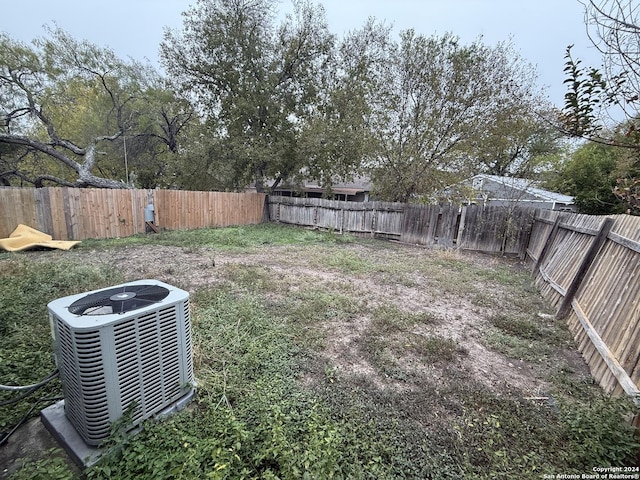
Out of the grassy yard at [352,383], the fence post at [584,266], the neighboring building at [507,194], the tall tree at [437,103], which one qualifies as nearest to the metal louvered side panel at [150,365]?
the grassy yard at [352,383]

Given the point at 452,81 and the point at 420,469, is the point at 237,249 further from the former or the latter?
the point at 452,81

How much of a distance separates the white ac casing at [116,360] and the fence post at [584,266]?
4.26 m

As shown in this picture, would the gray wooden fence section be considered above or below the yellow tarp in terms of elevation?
above

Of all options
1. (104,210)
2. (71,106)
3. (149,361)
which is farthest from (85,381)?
(71,106)

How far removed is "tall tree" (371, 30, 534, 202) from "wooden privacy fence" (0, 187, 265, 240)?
249 inches

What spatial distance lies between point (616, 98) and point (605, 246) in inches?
83.5

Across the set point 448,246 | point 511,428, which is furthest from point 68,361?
point 448,246

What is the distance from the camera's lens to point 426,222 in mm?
8391

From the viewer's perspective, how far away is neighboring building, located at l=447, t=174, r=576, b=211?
8.74 m

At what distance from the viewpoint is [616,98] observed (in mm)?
1786

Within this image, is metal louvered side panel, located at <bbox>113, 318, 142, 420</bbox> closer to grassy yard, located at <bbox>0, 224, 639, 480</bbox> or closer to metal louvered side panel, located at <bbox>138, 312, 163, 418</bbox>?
metal louvered side panel, located at <bbox>138, 312, 163, 418</bbox>

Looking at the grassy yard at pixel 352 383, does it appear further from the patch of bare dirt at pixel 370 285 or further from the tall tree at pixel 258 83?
→ the tall tree at pixel 258 83

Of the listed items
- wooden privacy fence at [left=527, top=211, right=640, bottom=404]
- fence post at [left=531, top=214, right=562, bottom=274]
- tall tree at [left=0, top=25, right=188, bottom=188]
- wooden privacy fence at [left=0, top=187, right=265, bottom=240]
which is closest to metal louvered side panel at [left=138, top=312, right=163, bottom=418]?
wooden privacy fence at [left=527, top=211, right=640, bottom=404]

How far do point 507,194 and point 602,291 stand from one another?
252 inches
